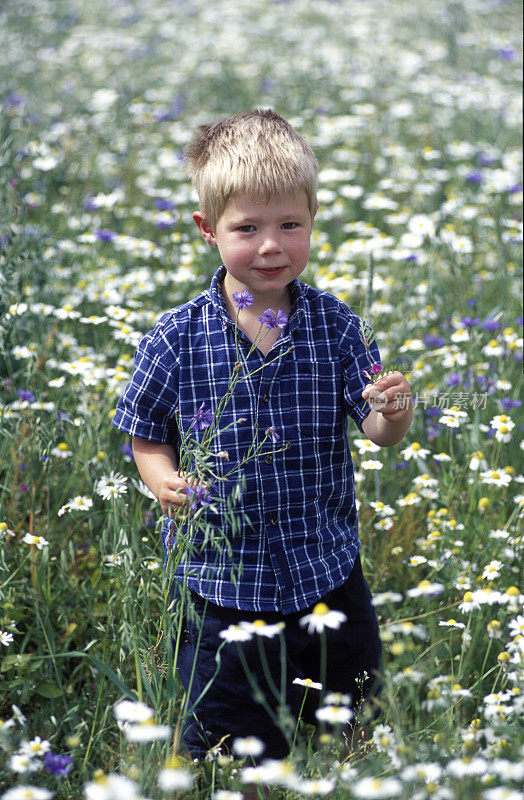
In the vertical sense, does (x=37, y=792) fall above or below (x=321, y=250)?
below

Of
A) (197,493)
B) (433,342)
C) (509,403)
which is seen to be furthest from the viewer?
(433,342)

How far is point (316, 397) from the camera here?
6.22 feet

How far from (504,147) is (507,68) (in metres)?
2.60

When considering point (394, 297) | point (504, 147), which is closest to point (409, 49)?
point (504, 147)

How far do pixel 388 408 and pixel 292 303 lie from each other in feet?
1.21

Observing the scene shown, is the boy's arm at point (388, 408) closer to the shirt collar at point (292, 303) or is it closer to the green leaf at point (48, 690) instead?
the shirt collar at point (292, 303)

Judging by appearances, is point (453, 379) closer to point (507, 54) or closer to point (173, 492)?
point (173, 492)

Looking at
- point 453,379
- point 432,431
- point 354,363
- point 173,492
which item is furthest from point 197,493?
point 453,379

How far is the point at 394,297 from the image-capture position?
366 cm

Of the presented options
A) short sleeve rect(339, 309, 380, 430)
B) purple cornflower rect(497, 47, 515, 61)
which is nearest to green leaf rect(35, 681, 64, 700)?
short sleeve rect(339, 309, 380, 430)

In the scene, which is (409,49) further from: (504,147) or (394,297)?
(394,297)

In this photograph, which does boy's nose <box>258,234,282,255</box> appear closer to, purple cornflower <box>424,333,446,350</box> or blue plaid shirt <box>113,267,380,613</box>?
blue plaid shirt <box>113,267,380,613</box>

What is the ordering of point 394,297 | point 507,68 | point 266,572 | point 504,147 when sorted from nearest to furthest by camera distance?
point 266,572 < point 394,297 < point 504,147 < point 507,68

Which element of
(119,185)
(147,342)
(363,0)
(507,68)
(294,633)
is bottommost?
(294,633)
